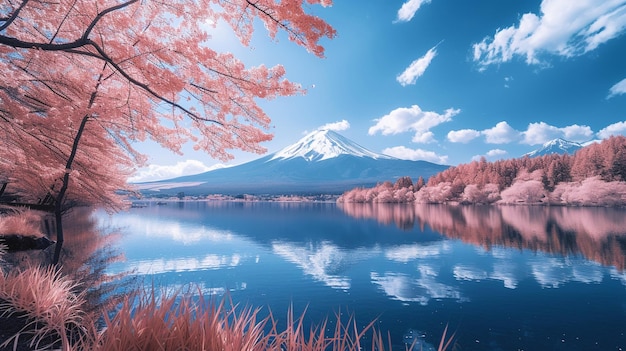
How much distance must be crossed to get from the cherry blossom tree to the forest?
72321mm

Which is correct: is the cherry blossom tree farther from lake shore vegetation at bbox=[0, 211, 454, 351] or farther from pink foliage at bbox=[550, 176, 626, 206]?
pink foliage at bbox=[550, 176, 626, 206]

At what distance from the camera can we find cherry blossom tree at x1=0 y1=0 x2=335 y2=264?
453 cm

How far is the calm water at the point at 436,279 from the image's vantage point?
8.11 m

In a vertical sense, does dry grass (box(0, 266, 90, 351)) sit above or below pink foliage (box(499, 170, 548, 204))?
below

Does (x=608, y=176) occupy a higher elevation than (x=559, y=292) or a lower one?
higher

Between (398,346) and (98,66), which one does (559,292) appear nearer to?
(398,346)

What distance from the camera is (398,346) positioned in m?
7.14

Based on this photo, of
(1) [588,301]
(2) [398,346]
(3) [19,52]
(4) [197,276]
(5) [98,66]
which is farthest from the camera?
(4) [197,276]

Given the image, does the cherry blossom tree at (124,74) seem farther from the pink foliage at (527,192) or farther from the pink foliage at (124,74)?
the pink foliage at (527,192)

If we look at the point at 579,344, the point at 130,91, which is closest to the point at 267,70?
the point at 130,91

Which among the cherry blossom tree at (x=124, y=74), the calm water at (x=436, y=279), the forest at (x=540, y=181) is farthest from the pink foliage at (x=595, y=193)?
the cherry blossom tree at (x=124, y=74)

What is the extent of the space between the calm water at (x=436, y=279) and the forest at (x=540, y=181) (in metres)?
43.4

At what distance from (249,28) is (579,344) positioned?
9.77 meters

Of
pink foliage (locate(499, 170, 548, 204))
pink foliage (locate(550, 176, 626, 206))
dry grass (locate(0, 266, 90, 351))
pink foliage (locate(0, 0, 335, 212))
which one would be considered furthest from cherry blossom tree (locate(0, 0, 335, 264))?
Answer: pink foliage (locate(499, 170, 548, 204))
